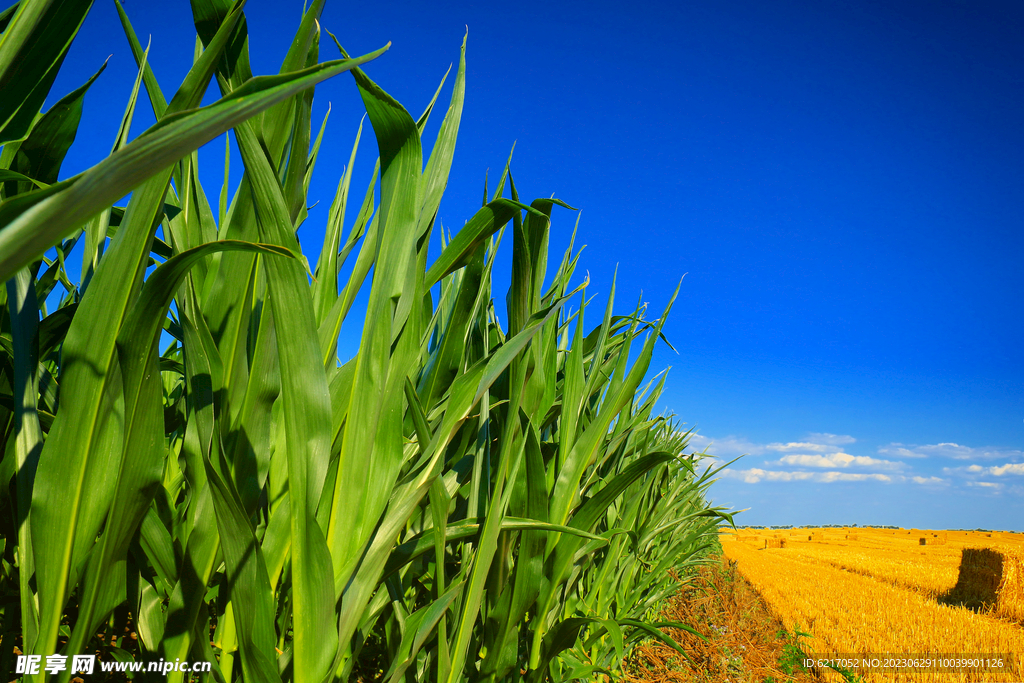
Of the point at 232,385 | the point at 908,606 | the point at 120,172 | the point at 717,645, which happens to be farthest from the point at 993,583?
the point at 120,172

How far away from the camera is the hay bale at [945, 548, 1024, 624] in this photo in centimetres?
523

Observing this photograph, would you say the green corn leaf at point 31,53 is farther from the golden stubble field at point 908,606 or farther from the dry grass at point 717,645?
the golden stubble field at point 908,606

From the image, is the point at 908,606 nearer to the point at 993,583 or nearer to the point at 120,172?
the point at 993,583

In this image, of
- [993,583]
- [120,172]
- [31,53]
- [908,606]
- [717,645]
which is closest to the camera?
[120,172]

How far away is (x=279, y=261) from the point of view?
36cm

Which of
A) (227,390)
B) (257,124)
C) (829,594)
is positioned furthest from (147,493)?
(829,594)

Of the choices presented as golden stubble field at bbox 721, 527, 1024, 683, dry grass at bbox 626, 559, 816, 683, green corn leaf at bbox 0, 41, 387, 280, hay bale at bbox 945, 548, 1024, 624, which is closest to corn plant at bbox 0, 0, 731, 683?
green corn leaf at bbox 0, 41, 387, 280

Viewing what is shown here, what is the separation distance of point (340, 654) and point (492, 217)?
1.41 ft

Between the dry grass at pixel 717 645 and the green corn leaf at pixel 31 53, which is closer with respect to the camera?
the green corn leaf at pixel 31 53

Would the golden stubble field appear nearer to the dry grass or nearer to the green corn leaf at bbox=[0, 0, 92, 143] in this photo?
the dry grass

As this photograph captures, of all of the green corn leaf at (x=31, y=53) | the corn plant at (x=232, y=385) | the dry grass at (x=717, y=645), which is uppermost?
the green corn leaf at (x=31, y=53)

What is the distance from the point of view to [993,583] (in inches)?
222

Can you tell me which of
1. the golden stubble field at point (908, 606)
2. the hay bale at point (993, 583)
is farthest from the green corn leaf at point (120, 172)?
the hay bale at point (993, 583)

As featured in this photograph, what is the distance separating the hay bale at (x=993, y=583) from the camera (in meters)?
5.23
